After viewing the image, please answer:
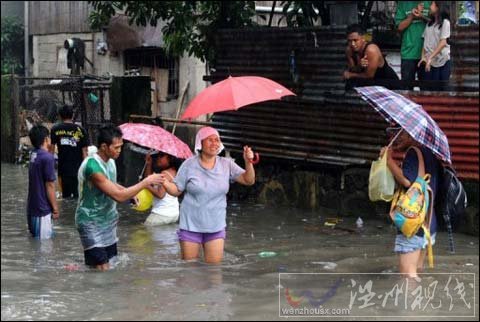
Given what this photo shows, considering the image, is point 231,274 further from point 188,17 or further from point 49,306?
point 188,17

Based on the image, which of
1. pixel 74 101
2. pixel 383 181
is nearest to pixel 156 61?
pixel 74 101

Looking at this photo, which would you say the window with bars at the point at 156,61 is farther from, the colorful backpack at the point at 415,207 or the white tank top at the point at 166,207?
the colorful backpack at the point at 415,207

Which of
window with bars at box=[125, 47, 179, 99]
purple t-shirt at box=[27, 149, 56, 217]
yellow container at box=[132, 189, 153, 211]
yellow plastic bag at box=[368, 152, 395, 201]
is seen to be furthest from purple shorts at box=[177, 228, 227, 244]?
window with bars at box=[125, 47, 179, 99]

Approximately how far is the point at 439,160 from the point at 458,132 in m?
2.85

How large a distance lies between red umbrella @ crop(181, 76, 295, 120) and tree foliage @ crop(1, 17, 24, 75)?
18996 mm

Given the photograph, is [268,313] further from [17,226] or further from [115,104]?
[115,104]

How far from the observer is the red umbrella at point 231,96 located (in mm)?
8875

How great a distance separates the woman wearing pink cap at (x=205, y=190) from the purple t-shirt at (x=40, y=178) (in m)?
1.98

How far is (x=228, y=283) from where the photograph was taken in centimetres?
813

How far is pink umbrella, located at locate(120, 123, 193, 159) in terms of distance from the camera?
10.1m

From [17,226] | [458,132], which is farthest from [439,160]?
[17,226]

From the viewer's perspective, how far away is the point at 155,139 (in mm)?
10266

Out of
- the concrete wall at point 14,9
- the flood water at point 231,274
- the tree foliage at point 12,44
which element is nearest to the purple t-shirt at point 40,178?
the flood water at point 231,274

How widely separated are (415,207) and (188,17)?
A: 7.60 meters
